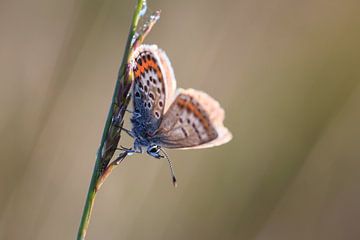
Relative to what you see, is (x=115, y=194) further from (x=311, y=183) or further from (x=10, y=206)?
(x=311, y=183)

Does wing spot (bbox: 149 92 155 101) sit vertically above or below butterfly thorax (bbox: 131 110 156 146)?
above

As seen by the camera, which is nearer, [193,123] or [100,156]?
[100,156]

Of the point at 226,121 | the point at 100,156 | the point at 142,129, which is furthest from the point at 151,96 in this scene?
the point at 226,121

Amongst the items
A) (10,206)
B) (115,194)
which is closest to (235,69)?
(115,194)

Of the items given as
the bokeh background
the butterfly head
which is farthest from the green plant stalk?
the bokeh background

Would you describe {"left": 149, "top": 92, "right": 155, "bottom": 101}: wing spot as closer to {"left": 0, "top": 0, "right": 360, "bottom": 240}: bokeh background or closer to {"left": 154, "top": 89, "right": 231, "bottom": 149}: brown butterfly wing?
{"left": 154, "top": 89, "right": 231, "bottom": 149}: brown butterfly wing

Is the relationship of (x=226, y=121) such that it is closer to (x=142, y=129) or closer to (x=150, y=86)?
(x=142, y=129)
